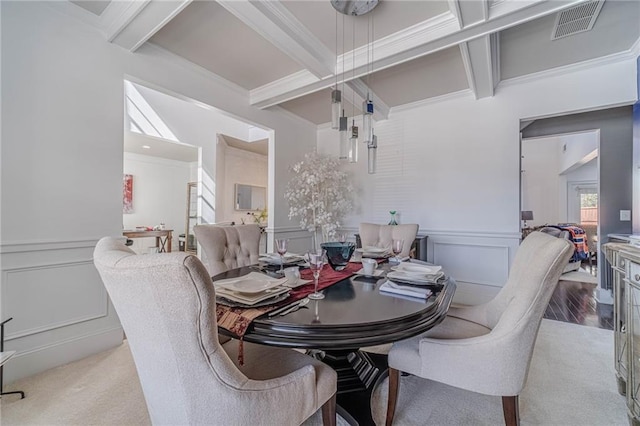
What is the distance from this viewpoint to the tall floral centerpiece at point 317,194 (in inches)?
148

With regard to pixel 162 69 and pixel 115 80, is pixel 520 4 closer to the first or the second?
pixel 162 69

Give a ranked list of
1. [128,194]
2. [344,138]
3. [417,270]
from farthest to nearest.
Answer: [128,194], [344,138], [417,270]

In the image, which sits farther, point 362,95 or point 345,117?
point 362,95

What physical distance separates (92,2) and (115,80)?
511mm

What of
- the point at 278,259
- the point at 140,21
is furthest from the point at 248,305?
the point at 140,21

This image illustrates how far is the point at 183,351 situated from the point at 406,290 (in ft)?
3.01

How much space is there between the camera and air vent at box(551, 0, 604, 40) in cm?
198

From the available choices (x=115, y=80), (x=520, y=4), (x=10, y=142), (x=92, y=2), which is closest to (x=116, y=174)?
(x=10, y=142)

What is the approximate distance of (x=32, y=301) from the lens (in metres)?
1.89

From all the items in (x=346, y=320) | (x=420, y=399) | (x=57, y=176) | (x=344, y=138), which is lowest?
(x=420, y=399)

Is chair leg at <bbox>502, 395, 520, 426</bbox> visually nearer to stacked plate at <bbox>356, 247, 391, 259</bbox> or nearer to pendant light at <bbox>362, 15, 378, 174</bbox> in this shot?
stacked plate at <bbox>356, 247, 391, 259</bbox>

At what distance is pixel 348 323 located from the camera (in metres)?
0.95

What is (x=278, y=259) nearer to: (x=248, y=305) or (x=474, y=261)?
(x=248, y=305)

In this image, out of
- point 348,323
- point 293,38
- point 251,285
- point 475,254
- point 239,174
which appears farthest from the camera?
point 239,174
